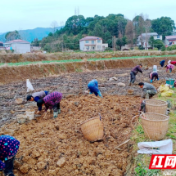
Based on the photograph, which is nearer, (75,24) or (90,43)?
(90,43)

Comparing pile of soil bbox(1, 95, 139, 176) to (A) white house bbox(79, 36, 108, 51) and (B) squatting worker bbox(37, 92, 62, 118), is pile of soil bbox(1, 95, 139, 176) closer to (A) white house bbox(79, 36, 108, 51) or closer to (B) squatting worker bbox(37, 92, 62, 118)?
(B) squatting worker bbox(37, 92, 62, 118)

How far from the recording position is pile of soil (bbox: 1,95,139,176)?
3.02m

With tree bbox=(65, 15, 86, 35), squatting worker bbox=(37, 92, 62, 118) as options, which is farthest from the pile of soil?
tree bbox=(65, 15, 86, 35)

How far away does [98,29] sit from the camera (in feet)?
153

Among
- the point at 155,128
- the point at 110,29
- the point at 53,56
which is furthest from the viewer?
the point at 110,29

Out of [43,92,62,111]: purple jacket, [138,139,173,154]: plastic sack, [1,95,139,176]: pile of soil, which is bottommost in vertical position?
[1,95,139,176]: pile of soil

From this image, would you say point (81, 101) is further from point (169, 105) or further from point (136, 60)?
point (136, 60)

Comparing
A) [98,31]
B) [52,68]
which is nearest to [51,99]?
[52,68]

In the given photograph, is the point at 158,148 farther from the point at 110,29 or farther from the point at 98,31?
the point at 110,29

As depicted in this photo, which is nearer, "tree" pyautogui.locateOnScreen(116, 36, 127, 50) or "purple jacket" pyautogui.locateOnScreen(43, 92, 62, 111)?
"purple jacket" pyautogui.locateOnScreen(43, 92, 62, 111)

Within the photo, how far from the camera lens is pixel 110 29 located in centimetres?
5097

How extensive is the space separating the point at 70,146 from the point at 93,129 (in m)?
0.58

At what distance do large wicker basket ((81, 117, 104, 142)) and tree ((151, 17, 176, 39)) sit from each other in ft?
188

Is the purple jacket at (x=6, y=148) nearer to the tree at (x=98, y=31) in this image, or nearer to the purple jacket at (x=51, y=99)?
the purple jacket at (x=51, y=99)
